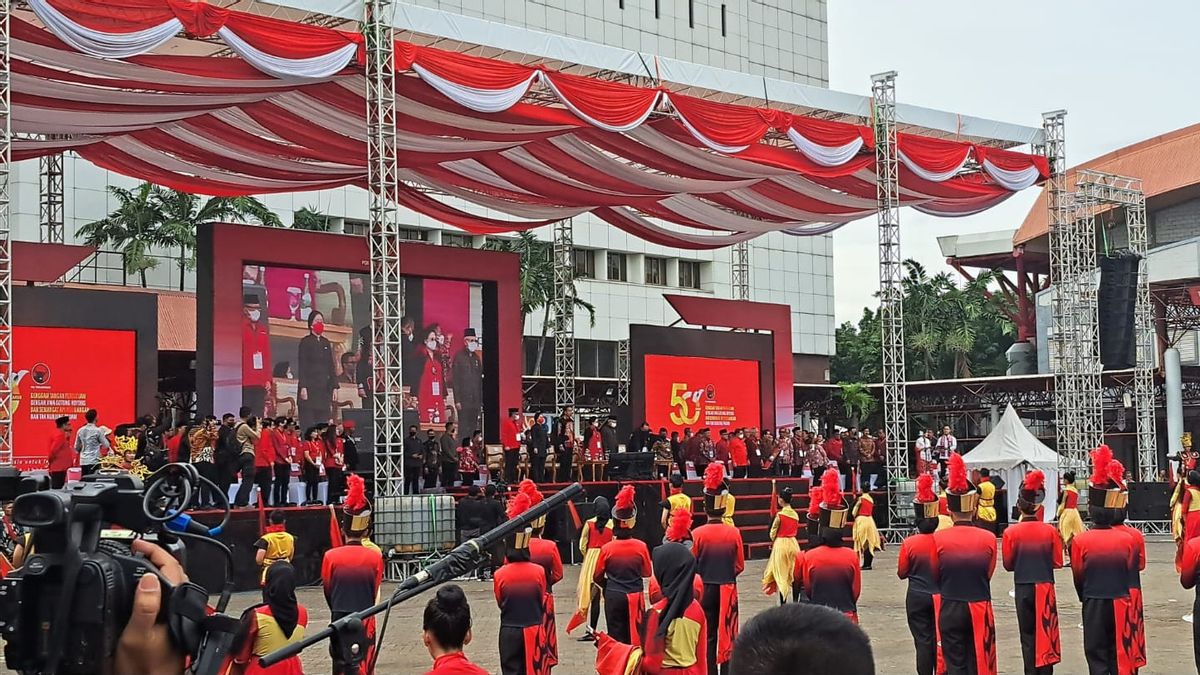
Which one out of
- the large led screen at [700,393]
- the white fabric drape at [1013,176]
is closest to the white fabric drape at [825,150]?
the white fabric drape at [1013,176]

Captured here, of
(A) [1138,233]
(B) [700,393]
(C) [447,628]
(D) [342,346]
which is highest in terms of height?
(A) [1138,233]

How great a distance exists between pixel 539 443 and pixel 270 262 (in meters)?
5.59

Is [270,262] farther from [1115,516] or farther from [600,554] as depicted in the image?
[1115,516]

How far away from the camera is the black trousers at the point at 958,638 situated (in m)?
10.6

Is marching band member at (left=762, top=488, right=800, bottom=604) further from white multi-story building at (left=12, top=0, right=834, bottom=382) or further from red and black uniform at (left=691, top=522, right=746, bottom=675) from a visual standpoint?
white multi-story building at (left=12, top=0, right=834, bottom=382)

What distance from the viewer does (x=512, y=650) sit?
33.5ft

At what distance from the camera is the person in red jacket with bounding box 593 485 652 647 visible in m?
11.2

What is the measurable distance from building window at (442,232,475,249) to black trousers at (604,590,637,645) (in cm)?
2979

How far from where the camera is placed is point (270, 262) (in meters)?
23.6

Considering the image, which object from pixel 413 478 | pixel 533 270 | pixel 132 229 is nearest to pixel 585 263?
pixel 533 270

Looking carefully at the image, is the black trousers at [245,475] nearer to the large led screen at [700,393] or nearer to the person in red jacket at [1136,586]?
the large led screen at [700,393]

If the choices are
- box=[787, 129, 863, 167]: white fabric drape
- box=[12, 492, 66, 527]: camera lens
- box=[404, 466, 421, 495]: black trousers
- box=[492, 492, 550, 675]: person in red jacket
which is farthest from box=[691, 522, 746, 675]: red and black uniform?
box=[787, 129, 863, 167]: white fabric drape

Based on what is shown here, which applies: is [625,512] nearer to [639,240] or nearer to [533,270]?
[533,270]

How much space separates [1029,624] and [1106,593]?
78 cm
